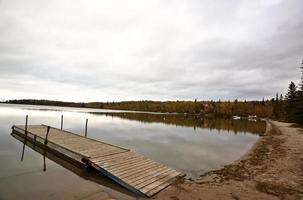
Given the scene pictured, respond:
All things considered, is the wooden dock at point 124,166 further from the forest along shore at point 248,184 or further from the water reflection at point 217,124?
the water reflection at point 217,124

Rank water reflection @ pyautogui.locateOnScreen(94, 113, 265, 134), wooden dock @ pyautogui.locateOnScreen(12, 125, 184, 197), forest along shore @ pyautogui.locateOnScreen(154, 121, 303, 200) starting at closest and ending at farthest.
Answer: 1. forest along shore @ pyautogui.locateOnScreen(154, 121, 303, 200)
2. wooden dock @ pyautogui.locateOnScreen(12, 125, 184, 197)
3. water reflection @ pyautogui.locateOnScreen(94, 113, 265, 134)

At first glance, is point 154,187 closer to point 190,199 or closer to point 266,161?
point 190,199

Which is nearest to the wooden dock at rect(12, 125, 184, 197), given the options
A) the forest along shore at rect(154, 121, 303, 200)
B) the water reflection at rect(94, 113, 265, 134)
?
the forest along shore at rect(154, 121, 303, 200)

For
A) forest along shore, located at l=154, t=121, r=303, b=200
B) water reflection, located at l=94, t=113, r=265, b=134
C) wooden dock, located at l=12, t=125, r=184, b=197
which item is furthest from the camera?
water reflection, located at l=94, t=113, r=265, b=134

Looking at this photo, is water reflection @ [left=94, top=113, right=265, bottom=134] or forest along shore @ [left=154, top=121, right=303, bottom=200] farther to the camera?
water reflection @ [left=94, top=113, right=265, bottom=134]

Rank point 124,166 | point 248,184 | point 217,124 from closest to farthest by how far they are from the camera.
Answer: point 248,184
point 124,166
point 217,124

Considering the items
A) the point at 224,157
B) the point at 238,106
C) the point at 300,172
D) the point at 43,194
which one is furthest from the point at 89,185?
the point at 238,106

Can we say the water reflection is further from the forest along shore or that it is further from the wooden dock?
the wooden dock

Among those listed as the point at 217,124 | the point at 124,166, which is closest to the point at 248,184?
the point at 124,166

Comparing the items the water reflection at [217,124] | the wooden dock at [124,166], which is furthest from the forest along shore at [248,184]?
the water reflection at [217,124]

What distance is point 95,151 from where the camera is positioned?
14000 mm

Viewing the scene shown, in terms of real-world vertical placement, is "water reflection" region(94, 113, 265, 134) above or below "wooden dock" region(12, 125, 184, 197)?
below

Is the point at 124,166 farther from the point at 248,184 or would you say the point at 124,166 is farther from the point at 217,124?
the point at 217,124

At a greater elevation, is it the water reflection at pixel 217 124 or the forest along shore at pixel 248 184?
the forest along shore at pixel 248 184
